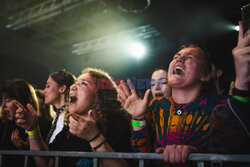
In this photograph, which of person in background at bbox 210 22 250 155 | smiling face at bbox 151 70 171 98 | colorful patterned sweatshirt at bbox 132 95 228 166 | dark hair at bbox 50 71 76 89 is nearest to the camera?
person in background at bbox 210 22 250 155

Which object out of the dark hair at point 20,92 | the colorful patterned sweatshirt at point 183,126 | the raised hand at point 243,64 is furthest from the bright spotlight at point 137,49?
the raised hand at point 243,64

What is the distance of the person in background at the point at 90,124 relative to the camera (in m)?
1.33

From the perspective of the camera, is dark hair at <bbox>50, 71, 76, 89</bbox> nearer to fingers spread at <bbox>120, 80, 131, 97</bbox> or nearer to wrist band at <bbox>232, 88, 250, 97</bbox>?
fingers spread at <bbox>120, 80, 131, 97</bbox>

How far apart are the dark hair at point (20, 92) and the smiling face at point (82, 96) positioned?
0.74 m

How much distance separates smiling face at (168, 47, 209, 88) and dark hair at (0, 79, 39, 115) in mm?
1632

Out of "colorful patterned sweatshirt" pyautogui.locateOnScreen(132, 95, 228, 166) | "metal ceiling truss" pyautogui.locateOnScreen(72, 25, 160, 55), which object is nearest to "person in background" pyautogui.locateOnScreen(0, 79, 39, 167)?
"colorful patterned sweatshirt" pyautogui.locateOnScreen(132, 95, 228, 166)

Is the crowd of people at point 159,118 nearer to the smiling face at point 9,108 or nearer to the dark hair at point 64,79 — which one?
the smiling face at point 9,108

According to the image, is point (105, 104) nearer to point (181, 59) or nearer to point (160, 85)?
point (181, 59)

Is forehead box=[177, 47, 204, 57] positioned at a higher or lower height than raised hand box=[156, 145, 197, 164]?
higher

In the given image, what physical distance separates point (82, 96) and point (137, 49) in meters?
5.94

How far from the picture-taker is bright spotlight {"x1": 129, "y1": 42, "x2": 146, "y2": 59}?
740cm

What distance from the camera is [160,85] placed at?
2586 mm

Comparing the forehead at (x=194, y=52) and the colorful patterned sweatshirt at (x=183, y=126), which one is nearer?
the colorful patterned sweatshirt at (x=183, y=126)

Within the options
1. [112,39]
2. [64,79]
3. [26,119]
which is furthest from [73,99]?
[112,39]
